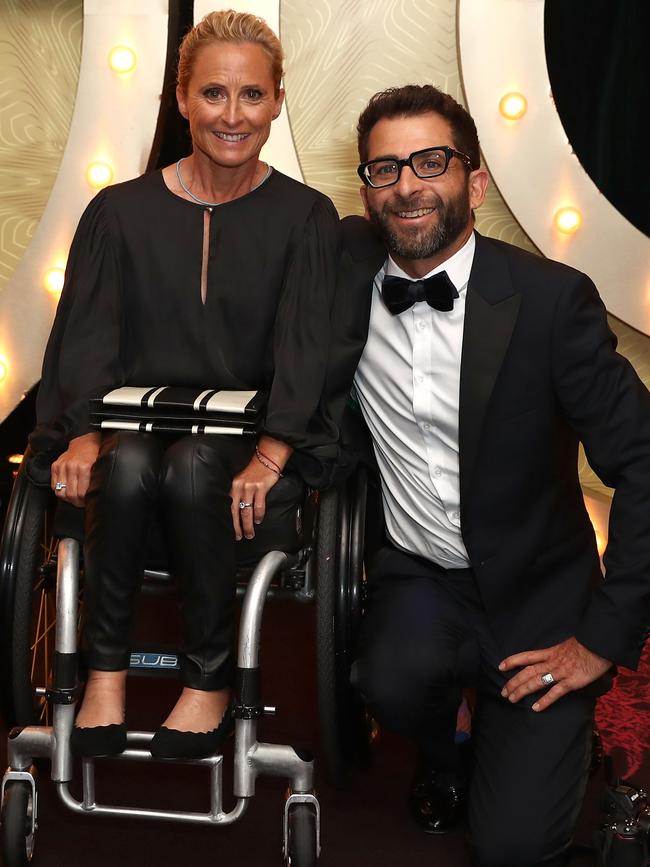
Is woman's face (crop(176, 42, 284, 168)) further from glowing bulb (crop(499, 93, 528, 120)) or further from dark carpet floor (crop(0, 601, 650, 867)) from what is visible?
dark carpet floor (crop(0, 601, 650, 867))

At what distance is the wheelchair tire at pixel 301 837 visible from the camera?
175 cm

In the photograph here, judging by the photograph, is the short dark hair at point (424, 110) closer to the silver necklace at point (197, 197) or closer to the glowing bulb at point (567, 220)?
the silver necklace at point (197, 197)

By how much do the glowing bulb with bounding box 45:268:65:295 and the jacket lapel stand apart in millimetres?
1362

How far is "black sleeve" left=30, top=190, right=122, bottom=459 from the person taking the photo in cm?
199

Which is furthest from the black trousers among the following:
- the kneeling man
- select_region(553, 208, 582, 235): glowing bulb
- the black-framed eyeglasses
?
select_region(553, 208, 582, 235): glowing bulb

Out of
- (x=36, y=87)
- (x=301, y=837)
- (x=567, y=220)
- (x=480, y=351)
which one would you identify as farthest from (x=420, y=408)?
(x=36, y=87)

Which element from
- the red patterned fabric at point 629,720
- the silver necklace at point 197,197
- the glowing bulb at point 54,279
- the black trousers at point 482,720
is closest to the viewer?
the black trousers at point 482,720

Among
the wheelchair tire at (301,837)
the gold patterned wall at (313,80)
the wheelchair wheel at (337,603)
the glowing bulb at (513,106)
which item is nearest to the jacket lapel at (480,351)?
the wheelchair wheel at (337,603)

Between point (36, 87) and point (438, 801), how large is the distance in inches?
86.2

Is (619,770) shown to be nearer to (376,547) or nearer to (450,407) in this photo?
(376,547)

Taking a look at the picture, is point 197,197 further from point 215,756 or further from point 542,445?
point 215,756

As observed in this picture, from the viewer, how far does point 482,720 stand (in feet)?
6.54

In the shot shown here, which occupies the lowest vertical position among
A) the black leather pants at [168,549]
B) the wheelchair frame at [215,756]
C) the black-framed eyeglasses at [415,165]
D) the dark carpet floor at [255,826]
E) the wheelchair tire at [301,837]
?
the dark carpet floor at [255,826]

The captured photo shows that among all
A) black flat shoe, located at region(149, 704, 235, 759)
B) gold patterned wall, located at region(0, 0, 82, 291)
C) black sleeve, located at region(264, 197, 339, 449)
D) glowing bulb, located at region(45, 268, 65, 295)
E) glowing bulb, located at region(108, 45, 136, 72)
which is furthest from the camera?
gold patterned wall, located at region(0, 0, 82, 291)
